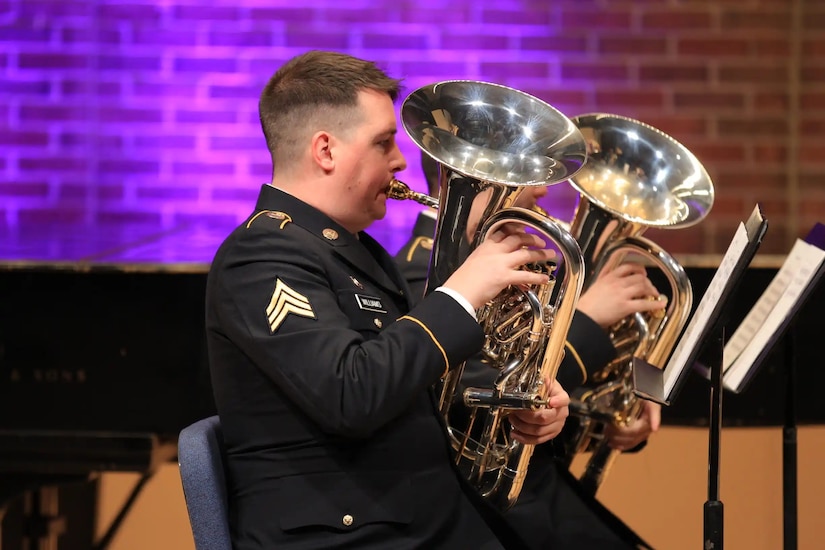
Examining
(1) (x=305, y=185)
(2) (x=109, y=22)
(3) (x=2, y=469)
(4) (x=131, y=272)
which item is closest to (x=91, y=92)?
(2) (x=109, y=22)

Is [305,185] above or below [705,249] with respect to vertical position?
above

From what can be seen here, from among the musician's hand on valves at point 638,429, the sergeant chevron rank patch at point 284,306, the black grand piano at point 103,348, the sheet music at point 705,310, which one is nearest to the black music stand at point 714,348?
the sheet music at point 705,310

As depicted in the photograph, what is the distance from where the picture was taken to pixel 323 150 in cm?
182

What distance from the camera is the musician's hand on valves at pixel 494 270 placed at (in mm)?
1672

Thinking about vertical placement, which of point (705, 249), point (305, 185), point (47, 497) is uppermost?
point (305, 185)

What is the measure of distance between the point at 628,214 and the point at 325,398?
3.03ft

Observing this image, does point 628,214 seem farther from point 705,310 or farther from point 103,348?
point 103,348

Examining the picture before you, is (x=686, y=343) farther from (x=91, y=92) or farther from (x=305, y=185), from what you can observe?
(x=91, y=92)

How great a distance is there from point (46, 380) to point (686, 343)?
173 cm

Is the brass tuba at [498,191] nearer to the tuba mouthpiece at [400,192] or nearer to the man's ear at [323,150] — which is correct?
the tuba mouthpiece at [400,192]

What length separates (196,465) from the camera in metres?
1.64

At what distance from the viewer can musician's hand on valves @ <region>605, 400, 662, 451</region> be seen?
7.59 ft

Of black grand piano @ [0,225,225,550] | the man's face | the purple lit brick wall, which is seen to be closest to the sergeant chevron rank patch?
the man's face

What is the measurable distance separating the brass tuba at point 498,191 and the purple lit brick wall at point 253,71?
5.79 feet
